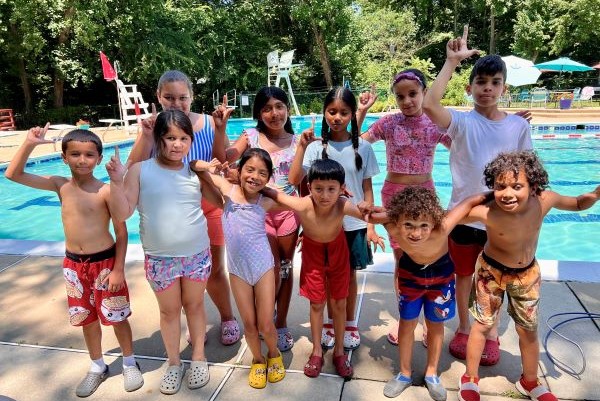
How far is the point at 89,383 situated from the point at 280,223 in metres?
1.48

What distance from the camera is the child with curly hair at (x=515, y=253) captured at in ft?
7.08

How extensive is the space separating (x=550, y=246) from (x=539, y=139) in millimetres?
7813

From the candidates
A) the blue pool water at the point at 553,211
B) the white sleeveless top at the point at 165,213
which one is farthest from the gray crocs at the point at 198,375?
the blue pool water at the point at 553,211

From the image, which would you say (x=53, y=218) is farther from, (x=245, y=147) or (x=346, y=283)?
(x=346, y=283)

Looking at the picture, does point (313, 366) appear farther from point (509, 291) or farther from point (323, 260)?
point (509, 291)

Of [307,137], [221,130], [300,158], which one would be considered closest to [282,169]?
[300,158]

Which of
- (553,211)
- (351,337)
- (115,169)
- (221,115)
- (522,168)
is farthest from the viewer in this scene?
(553,211)

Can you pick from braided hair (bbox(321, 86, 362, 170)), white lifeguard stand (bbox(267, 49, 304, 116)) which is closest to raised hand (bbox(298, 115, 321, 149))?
braided hair (bbox(321, 86, 362, 170))

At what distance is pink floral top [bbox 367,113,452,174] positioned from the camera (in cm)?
278

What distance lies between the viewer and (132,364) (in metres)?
2.62

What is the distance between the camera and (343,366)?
254 centimetres

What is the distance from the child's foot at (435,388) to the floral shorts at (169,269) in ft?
4.75

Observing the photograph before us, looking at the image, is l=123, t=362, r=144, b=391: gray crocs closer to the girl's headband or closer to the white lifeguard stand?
the girl's headband

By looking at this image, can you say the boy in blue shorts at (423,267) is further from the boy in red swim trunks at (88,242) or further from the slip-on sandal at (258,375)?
the boy in red swim trunks at (88,242)
